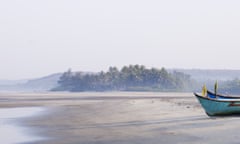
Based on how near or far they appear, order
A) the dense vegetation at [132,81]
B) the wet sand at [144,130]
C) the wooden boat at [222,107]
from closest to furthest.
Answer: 1. the wet sand at [144,130]
2. the wooden boat at [222,107]
3. the dense vegetation at [132,81]

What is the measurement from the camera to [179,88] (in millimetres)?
132375

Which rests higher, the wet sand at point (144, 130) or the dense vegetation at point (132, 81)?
the dense vegetation at point (132, 81)

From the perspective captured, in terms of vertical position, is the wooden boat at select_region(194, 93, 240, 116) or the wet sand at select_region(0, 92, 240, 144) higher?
the wooden boat at select_region(194, 93, 240, 116)

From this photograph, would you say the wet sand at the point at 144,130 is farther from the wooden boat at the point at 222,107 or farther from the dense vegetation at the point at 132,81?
the dense vegetation at the point at 132,81

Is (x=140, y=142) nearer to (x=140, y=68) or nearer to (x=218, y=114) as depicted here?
(x=218, y=114)

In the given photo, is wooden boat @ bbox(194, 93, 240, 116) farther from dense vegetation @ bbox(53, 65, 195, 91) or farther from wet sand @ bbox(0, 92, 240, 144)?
dense vegetation @ bbox(53, 65, 195, 91)

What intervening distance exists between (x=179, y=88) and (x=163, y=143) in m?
113

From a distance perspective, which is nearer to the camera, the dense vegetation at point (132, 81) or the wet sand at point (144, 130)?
the wet sand at point (144, 130)

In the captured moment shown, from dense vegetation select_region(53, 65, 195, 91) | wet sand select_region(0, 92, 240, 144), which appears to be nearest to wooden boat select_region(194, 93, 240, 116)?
wet sand select_region(0, 92, 240, 144)

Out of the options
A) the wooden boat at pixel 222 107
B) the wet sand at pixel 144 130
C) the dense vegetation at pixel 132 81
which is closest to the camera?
the wet sand at pixel 144 130

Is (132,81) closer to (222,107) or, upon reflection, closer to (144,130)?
(222,107)

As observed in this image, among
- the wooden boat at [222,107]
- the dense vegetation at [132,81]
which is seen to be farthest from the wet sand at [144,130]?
the dense vegetation at [132,81]

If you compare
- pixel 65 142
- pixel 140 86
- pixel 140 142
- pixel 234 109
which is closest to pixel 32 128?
pixel 65 142

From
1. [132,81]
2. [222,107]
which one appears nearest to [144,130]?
[222,107]
